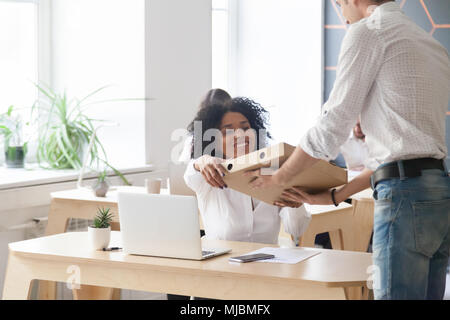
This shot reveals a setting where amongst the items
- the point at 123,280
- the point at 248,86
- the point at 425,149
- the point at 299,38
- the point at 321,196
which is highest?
the point at 299,38

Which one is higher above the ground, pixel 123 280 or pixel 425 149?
pixel 425 149

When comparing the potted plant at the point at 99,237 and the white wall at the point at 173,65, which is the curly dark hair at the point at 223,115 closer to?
the potted plant at the point at 99,237

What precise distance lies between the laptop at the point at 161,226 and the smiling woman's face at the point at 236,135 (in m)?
0.59

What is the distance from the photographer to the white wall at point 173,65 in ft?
14.6

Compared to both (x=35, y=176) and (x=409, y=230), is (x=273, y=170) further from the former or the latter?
(x=35, y=176)

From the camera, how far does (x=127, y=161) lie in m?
4.53

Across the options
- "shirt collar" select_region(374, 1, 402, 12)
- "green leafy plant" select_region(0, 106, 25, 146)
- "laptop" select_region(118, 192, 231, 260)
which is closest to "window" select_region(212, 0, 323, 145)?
"green leafy plant" select_region(0, 106, 25, 146)

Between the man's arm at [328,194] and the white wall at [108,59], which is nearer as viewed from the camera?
the man's arm at [328,194]

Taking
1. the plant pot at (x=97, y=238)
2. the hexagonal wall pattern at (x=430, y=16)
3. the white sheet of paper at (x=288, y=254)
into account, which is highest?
the hexagonal wall pattern at (x=430, y=16)

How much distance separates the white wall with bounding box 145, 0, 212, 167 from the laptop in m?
2.19

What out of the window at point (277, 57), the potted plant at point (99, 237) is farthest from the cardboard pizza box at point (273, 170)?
the window at point (277, 57)

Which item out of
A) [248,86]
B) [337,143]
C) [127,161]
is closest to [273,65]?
[248,86]

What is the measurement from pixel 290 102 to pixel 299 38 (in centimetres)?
60

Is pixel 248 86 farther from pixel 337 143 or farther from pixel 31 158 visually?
pixel 337 143
